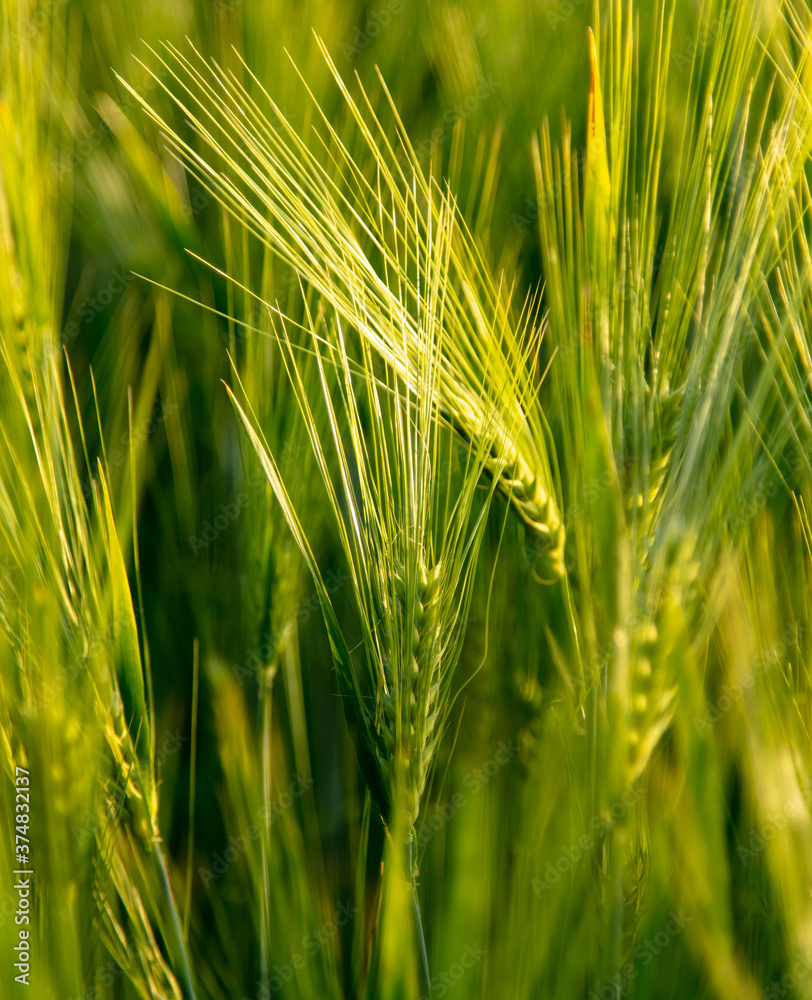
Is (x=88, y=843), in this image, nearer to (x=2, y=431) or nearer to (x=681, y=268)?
(x=2, y=431)

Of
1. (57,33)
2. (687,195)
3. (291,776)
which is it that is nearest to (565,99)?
(687,195)

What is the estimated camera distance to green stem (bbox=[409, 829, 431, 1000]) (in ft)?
1.35

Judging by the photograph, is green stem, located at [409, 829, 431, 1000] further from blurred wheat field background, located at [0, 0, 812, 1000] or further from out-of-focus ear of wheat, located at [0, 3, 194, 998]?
out-of-focus ear of wheat, located at [0, 3, 194, 998]

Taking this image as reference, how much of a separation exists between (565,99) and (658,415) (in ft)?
1.28

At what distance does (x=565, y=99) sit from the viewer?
67cm
